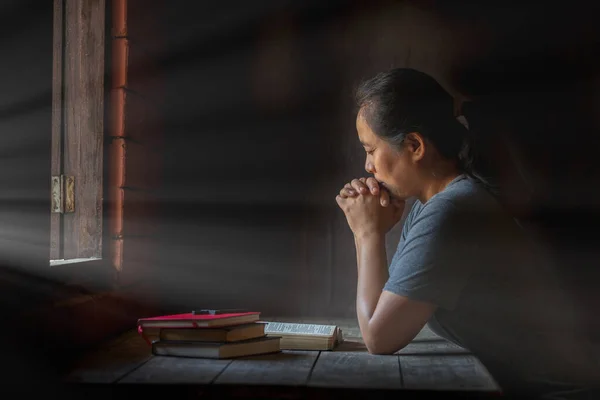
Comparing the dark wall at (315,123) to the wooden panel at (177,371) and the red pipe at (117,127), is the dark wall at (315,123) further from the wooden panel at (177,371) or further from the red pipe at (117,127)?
the wooden panel at (177,371)

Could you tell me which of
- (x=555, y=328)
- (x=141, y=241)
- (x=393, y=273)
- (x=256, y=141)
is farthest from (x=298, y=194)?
(x=555, y=328)

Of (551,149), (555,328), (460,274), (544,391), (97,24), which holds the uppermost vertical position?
(97,24)

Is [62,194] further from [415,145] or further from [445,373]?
[445,373]

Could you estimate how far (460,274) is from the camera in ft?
5.40

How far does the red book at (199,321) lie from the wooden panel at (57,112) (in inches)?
16.8

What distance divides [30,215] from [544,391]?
1253 mm

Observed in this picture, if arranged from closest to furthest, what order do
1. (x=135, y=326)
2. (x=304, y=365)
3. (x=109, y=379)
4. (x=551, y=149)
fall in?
(x=109, y=379) < (x=304, y=365) < (x=135, y=326) < (x=551, y=149)

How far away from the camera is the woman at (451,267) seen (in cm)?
163

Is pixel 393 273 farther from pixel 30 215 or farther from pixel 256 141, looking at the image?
pixel 256 141

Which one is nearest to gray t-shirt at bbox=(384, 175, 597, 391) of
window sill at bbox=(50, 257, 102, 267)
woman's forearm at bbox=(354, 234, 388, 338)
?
woman's forearm at bbox=(354, 234, 388, 338)

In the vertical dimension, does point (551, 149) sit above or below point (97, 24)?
below

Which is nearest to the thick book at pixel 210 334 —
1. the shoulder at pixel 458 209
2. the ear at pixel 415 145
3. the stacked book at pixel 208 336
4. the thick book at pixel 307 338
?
the stacked book at pixel 208 336

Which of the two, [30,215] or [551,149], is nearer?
[30,215]

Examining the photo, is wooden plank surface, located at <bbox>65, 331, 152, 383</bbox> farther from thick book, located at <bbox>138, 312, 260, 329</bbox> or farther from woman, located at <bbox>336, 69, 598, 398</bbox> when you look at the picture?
woman, located at <bbox>336, 69, 598, 398</bbox>
